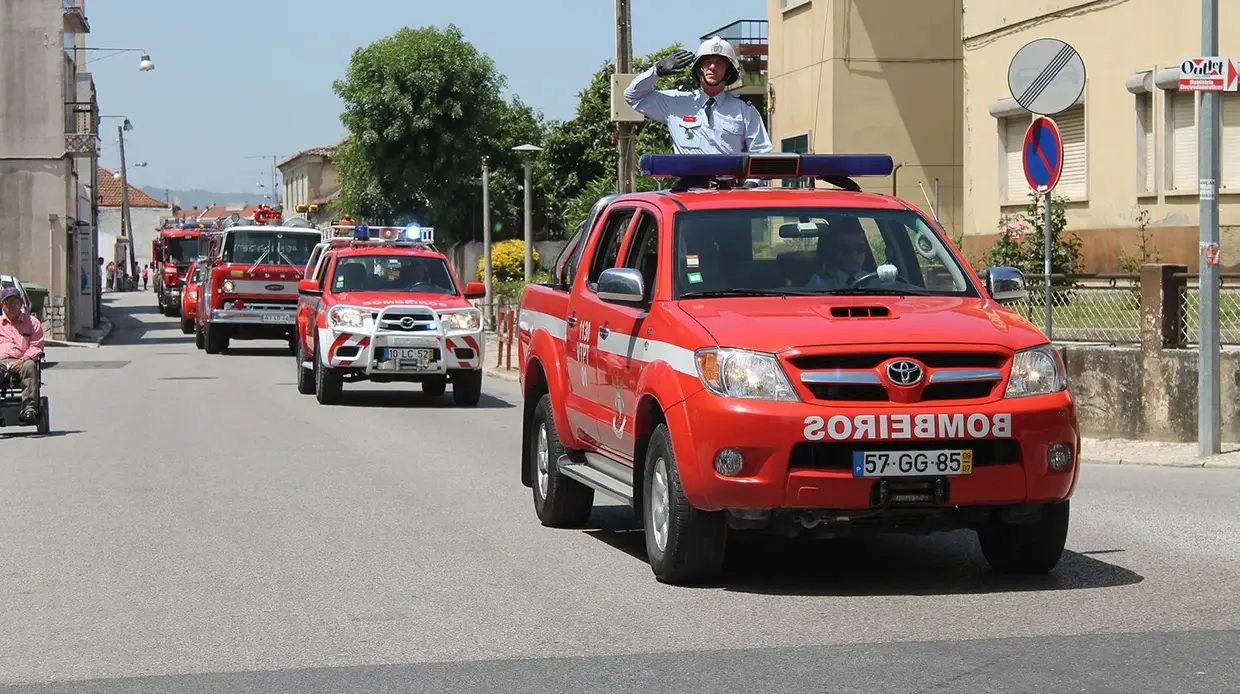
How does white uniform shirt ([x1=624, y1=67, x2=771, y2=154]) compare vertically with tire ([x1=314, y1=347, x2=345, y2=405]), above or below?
above

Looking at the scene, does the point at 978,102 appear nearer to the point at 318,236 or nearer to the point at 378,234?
the point at 378,234

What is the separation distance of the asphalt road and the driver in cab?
143 centimetres

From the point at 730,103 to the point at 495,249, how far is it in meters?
41.7

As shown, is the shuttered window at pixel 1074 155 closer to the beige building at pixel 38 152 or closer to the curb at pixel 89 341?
the curb at pixel 89 341

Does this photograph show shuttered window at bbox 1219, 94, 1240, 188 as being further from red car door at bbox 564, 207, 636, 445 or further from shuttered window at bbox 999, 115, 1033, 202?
red car door at bbox 564, 207, 636, 445

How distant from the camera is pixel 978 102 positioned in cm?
2669

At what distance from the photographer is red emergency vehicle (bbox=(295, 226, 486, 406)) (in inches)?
801

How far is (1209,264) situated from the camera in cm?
1403

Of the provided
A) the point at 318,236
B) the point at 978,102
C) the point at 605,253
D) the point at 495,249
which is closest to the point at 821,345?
the point at 605,253

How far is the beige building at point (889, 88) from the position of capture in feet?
101

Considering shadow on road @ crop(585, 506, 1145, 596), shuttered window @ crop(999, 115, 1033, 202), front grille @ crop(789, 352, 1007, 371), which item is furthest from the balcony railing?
front grille @ crop(789, 352, 1007, 371)

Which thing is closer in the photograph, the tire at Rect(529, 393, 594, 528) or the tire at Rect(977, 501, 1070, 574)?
the tire at Rect(977, 501, 1070, 574)

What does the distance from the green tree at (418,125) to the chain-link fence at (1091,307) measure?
41228mm

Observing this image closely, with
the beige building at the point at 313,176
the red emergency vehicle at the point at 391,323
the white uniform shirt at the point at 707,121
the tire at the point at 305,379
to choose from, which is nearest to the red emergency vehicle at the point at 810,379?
the white uniform shirt at the point at 707,121
